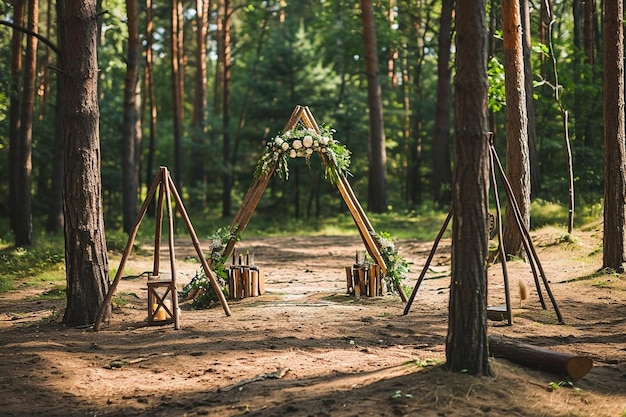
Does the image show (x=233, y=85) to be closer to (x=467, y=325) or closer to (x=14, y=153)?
(x=14, y=153)

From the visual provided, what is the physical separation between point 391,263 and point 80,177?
15.8 ft

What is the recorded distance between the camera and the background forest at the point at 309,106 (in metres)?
23.3

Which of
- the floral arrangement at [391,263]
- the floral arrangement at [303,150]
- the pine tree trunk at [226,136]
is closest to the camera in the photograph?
the floral arrangement at [303,150]

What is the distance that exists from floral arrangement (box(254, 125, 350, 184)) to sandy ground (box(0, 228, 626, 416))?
203 centimetres

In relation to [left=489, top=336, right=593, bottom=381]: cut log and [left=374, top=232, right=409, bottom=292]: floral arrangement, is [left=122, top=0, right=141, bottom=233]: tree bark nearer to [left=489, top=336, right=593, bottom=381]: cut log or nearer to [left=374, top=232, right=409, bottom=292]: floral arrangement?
[left=374, top=232, right=409, bottom=292]: floral arrangement

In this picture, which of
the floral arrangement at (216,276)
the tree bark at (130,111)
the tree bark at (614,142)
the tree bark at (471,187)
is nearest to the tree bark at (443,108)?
the tree bark at (130,111)

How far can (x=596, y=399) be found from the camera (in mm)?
6379

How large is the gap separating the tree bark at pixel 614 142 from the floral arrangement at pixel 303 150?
4.74 meters

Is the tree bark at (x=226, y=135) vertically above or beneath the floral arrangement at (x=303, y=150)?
above

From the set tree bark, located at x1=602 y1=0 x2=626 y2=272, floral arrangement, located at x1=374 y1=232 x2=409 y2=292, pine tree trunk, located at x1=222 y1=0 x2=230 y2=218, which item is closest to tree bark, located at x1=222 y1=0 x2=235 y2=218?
pine tree trunk, located at x1=222 y1=0 x2=230 y2=218

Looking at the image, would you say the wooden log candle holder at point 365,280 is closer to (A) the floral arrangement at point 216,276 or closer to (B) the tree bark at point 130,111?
(A) the floral arrangement at point 216,276

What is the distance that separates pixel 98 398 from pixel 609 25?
10384 mm

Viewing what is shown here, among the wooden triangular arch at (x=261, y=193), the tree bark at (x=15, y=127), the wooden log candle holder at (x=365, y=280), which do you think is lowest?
the wooden log candle holder at (x=365, y=280)

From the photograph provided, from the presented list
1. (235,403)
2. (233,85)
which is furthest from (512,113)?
(233,85)
